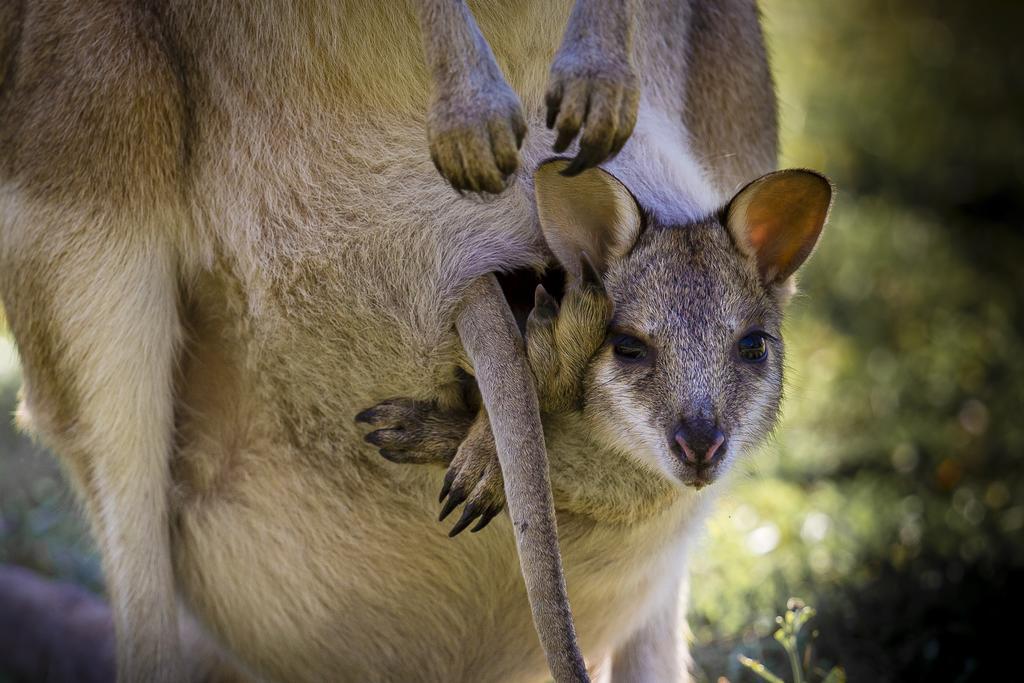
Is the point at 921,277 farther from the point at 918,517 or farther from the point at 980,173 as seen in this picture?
the point at 918,517

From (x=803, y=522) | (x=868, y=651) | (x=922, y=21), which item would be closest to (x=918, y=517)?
(x=803, y=522)

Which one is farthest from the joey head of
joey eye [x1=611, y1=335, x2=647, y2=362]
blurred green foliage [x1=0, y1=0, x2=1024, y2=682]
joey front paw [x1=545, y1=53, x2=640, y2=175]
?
blurred green foliage [x1=0, y1=0, x2=1024, y2=682]

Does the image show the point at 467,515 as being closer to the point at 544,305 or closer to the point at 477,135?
the point at 544,305

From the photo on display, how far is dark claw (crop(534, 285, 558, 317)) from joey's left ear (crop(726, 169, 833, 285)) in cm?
32

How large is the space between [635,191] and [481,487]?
1.98 feet

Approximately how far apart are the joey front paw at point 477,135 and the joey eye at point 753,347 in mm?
463

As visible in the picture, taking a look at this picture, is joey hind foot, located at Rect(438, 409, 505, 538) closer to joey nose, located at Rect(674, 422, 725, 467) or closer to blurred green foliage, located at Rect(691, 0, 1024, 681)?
joey nose, located at Rect(674, 422, 725, 467)

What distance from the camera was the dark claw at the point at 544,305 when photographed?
2.29 metres

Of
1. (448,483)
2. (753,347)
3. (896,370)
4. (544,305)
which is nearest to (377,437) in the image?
(448,483)

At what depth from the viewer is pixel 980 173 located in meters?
6.32

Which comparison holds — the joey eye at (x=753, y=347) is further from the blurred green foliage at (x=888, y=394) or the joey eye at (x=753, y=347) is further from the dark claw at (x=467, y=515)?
the dark claw at (x=467, y=515)

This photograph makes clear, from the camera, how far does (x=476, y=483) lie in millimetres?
2236

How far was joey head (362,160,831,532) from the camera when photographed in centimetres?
217

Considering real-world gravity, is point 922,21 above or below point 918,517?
below
